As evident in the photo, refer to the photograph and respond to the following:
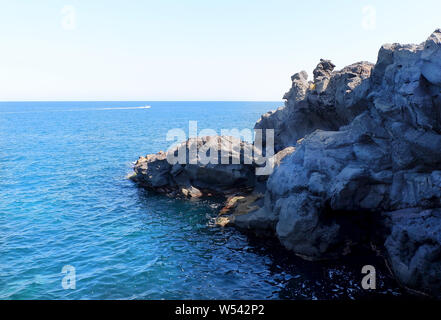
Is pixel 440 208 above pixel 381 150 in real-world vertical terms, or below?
below

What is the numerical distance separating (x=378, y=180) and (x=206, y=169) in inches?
883

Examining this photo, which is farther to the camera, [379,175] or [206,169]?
[206,169]

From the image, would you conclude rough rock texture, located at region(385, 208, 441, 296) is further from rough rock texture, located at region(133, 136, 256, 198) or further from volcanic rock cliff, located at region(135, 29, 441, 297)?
rough rock texture, located at region(133, 136, 256, 198)

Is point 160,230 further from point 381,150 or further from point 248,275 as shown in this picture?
point 381,150

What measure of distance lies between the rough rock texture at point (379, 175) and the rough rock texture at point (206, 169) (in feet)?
34.9

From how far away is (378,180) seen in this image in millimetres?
27203

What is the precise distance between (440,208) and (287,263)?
11241 mm

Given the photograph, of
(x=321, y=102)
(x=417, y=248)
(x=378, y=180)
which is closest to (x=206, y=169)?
(x=321, y=102)

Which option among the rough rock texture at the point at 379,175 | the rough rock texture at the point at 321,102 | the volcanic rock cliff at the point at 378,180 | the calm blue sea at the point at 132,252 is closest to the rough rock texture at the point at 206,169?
the calm blue sea at the point at 132,252

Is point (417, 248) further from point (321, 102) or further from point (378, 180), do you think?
point (321, 102)

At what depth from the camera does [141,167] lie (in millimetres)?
50969
